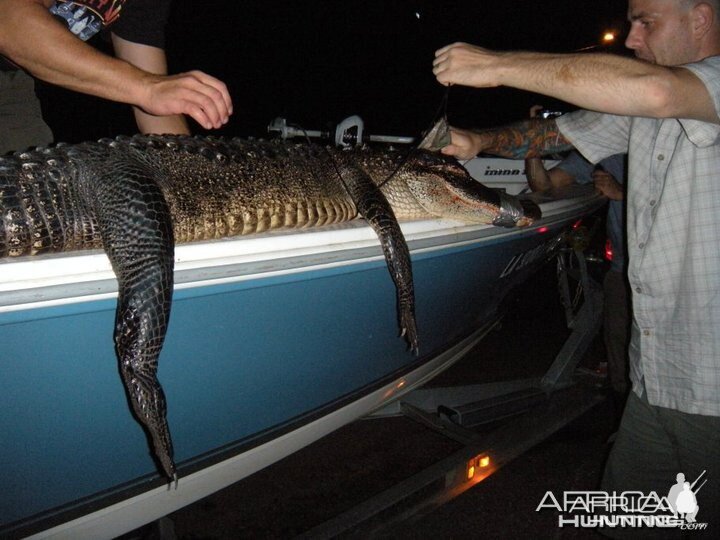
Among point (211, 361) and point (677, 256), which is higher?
point (677, 256)

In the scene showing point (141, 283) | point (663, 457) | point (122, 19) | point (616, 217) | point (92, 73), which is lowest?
point (663, 457)

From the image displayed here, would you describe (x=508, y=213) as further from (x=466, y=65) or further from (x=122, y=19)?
(x=122, y=19)

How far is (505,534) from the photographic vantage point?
2268 mm

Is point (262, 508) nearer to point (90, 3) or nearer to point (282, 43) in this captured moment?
point (90, 3)

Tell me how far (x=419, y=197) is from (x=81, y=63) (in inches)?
62.9

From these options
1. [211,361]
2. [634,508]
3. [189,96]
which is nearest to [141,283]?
[211,361]

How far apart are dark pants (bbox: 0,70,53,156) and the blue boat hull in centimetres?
132

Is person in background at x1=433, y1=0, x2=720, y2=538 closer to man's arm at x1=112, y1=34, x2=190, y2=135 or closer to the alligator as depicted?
the alligator

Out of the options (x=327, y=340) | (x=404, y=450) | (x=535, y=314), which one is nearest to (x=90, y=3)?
(x=327, y=340)

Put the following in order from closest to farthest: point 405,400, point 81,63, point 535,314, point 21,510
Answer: point 21,510, point 81,63, point 405,400, point 535,314

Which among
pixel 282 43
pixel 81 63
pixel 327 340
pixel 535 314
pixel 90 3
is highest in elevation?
pixel 282 43

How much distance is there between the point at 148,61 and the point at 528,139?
6.96 feet

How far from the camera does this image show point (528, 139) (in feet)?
8.67

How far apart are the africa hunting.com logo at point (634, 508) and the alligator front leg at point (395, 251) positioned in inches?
42.5
